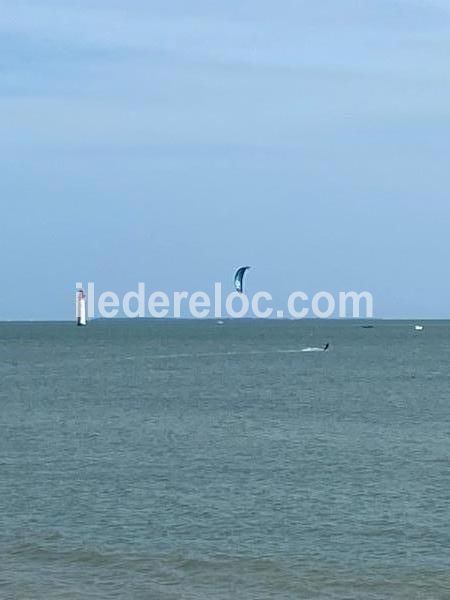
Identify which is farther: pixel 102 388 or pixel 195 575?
pixel 102 388

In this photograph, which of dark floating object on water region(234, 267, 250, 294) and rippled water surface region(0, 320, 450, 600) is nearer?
rippled water surface region(0, 320, 450, 600)

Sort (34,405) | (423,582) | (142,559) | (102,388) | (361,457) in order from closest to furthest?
(423,582)
(142,559)
(361,457)
(34,405)
(102,388)

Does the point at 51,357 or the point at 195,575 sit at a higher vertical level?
the point at 51,357

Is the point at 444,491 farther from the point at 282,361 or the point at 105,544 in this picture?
the point at 282,361

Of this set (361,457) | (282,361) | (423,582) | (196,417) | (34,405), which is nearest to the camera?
→ (423,582)

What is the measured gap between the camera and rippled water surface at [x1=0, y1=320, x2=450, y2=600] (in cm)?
2636

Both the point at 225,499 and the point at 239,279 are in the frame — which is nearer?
the point at 225,499

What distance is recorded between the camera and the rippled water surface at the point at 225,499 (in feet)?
86.5

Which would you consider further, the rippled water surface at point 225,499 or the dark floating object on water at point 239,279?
the dark floating object on water at point 239,279

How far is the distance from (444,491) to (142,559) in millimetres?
13011

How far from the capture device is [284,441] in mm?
53375

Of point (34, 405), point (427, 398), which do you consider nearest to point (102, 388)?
point (34, 405)

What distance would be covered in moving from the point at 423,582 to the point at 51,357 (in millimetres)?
140666

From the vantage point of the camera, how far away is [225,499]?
3628 centimetres
